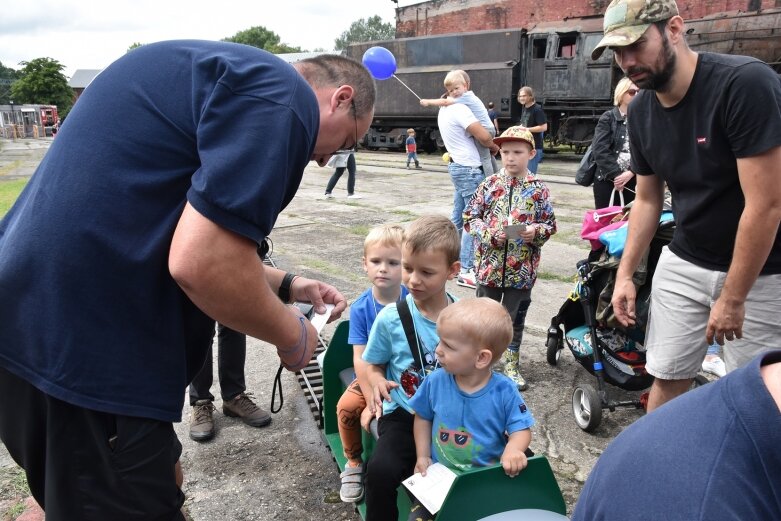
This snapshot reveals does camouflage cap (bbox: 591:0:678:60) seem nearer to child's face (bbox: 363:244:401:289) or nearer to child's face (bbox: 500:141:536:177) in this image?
child's face (bbox: 363:244:401:289)

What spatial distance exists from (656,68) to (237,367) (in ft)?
8.07

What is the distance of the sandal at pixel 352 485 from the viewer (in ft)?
8.13

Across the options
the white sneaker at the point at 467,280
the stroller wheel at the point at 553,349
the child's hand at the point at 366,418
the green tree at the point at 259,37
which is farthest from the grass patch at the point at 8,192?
the green tree at the point at 259,37

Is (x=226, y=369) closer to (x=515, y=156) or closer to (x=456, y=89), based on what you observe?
(x=515, y=156)

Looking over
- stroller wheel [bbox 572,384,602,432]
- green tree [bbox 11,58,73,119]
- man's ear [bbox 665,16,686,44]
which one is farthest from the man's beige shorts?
green tree [bbox 11,58,73,119]

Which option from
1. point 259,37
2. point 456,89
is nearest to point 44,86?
point 259,37

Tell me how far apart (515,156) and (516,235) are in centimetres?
53

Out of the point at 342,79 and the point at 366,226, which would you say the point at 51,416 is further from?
the point at 366,226

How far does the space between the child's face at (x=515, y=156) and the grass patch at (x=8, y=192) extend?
850 centimetres

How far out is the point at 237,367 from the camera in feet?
10.8

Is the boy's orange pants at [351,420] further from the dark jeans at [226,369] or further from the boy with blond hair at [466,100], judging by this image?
the boy with blond hair at [466,100]

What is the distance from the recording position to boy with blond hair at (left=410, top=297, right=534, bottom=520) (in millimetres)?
2000

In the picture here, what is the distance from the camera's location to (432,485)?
1870mm

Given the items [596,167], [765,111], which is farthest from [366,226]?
[765,111]
